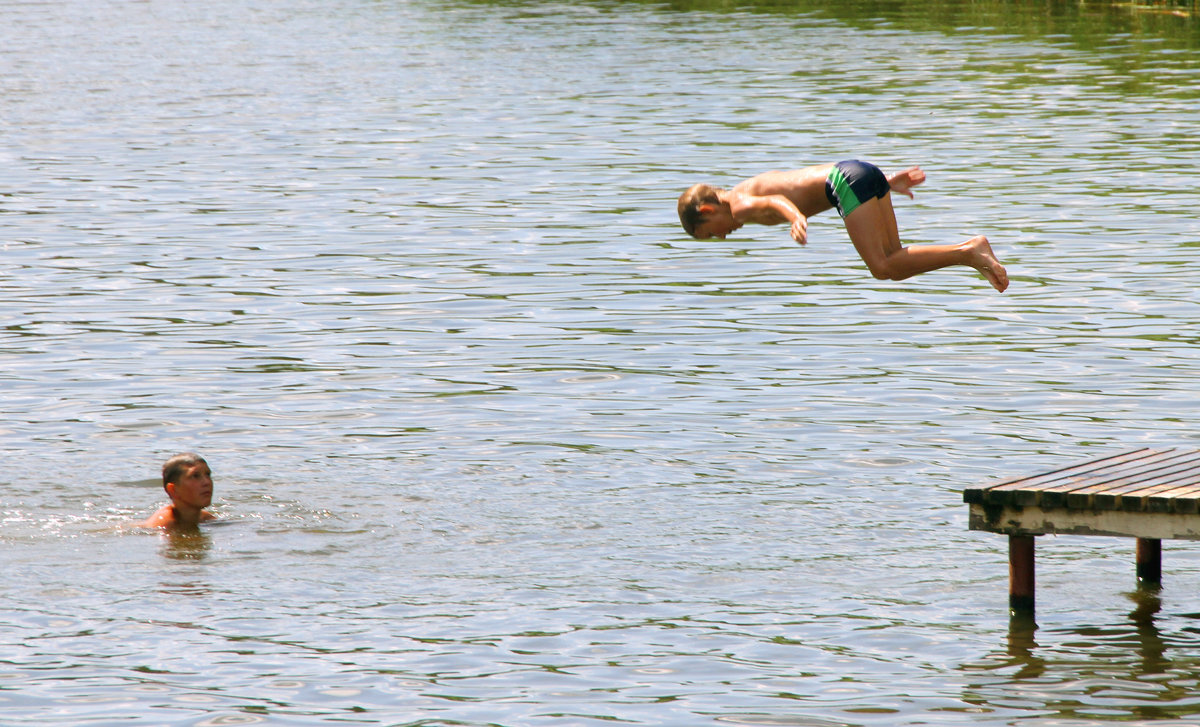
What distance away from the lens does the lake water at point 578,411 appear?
11.5 metres

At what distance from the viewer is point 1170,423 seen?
16.6m

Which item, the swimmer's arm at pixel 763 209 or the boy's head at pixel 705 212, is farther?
the boy's head at pixel 705 212

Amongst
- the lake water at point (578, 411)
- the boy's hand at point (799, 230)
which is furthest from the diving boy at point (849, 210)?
the lake water at point (578, 411)

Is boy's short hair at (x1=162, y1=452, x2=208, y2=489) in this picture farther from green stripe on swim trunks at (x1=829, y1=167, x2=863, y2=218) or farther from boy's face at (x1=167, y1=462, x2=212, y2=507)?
green stripe on swim trunks at (x1=829, y1=167, x2=863, y2=218)

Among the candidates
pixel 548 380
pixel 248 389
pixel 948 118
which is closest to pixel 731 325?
pixel 548 380

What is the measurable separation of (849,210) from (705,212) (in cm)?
114

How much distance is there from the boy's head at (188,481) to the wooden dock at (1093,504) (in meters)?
5.83

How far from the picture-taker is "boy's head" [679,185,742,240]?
13.7 m

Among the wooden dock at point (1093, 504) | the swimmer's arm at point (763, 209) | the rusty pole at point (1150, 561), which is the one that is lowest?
the rusty pole at point (1150, 561)

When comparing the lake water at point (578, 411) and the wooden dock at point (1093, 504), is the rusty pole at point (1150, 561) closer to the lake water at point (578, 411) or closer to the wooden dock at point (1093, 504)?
the lake water at point (578, 411)

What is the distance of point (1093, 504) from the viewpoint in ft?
37.1

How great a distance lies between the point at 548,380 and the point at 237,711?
28.6 feet

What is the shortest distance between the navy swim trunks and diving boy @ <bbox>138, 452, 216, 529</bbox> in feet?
17.0

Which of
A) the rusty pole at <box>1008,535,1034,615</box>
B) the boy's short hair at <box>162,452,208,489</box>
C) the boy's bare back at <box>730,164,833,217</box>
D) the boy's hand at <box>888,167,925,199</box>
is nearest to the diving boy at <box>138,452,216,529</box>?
the boy's short hair at <box>162,452,208,489</box>
